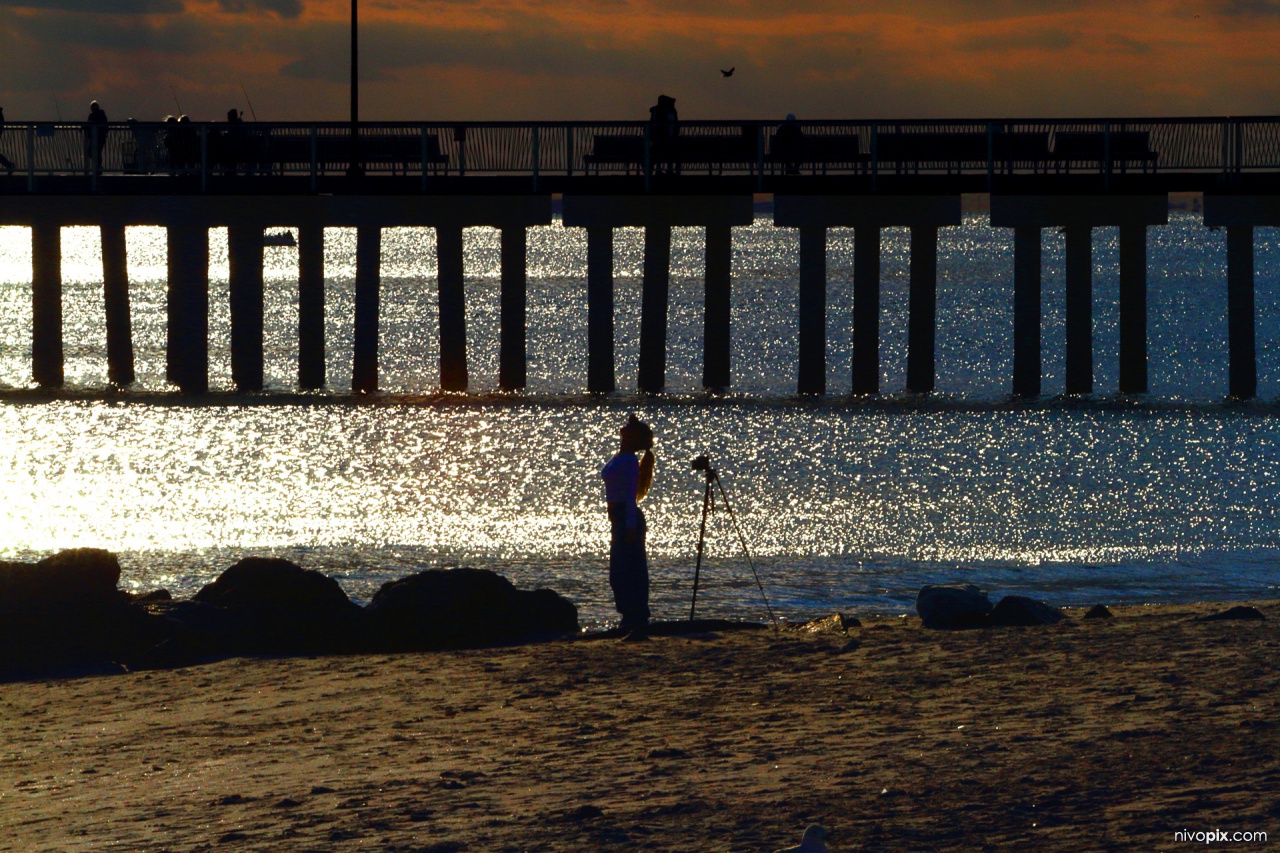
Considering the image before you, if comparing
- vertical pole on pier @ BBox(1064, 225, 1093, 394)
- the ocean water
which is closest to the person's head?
the ocean water

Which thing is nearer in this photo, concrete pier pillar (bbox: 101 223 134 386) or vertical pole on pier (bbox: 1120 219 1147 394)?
vertical pole on pier (bbox: 1120 219 1147 394)

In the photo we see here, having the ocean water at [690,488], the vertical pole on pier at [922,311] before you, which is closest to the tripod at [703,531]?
the ocean water at [690,488]

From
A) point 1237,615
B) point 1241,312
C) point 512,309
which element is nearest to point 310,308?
point 512,309

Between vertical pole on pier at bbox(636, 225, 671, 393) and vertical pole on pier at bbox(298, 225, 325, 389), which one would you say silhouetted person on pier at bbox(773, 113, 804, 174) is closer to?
vertical pole on pier at bbox(636, 225, 671, 393)

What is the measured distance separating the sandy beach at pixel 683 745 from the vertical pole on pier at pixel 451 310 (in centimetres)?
2080

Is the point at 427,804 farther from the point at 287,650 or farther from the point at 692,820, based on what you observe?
the point at 287,650

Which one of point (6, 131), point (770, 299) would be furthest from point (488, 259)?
point (6, 131)

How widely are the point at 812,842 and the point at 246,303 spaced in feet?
92.1

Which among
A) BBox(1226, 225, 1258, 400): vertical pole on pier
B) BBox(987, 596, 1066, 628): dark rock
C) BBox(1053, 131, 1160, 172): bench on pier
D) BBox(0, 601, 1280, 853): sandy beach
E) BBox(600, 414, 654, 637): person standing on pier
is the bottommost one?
BBox(0, 601, 1280, 853): sandy beach

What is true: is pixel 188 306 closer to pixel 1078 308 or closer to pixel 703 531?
pixel 1078 308

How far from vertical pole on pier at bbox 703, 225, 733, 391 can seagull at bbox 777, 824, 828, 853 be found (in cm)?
2629

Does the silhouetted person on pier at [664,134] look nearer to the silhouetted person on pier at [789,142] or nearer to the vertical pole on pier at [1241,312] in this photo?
the silhouetted person on pier at [789,142]

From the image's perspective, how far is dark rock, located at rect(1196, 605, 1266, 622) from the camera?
1051cm

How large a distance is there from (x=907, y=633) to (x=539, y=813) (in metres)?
4.38
